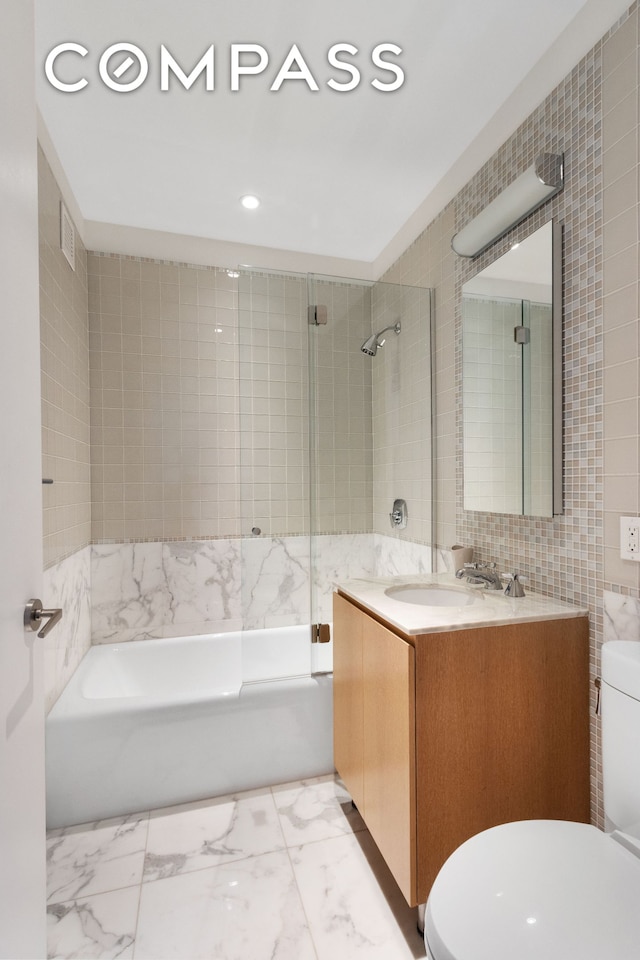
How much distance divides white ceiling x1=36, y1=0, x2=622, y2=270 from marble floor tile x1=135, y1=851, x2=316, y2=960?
2.56 meters

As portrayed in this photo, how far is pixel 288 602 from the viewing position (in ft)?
7.06

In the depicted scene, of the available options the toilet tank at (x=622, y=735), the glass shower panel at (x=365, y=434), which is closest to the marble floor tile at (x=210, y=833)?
the glass shower panel at (x=365, y=434)

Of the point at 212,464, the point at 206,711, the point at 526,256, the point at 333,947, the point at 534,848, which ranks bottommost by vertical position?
the point at 333,947

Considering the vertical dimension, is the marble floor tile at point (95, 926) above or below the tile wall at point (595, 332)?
below

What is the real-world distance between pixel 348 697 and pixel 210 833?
0.68m

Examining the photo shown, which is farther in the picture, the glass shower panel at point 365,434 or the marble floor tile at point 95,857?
the glass shower panel at point 365,434

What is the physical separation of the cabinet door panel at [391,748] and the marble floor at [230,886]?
163 mm

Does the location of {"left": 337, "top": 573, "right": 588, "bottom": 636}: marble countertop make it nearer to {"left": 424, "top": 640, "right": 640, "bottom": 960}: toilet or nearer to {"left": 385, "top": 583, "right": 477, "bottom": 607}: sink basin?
{"left": 385, "top": 583, "right": 477, "bottom": 607}: sink basin

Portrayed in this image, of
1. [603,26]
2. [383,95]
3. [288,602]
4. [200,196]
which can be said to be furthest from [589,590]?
[200,196]

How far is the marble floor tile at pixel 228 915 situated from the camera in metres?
1.23

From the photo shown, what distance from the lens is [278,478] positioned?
2172mm

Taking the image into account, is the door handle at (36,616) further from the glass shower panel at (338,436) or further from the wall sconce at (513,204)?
the wall sconce at (513,204)

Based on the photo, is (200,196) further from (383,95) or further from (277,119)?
(383,95)

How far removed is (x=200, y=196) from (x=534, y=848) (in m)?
2.63
